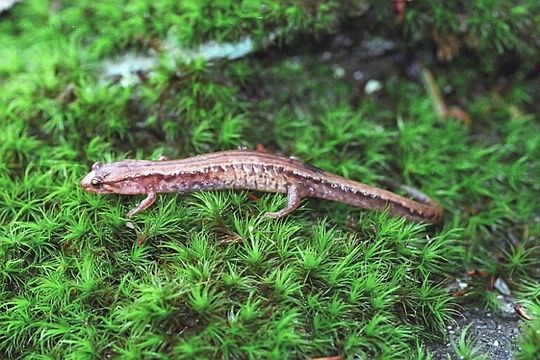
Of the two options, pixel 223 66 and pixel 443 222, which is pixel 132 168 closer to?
pixel 223 66

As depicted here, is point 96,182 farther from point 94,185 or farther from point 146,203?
point 146,203

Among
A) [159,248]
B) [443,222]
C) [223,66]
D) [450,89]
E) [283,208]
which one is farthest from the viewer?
[450,89]

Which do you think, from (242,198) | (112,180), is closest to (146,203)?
(112,180)

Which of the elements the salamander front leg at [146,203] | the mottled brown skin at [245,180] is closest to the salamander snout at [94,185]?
the mottled brown skin at [245,180]

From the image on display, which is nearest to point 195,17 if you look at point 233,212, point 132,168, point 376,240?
point 132,168

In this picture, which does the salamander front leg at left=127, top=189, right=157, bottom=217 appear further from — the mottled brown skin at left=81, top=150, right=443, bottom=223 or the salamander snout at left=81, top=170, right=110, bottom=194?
the salamander snout at left=81, top=170, right=110, bottom=194

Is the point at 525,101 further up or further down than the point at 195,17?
further down

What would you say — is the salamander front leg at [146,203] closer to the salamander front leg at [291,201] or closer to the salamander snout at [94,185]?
the salamander snout at [94,185]

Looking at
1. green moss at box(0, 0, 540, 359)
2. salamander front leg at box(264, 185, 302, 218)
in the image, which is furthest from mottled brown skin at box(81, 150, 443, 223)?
green moss at box(0, 0, 540, 359)
